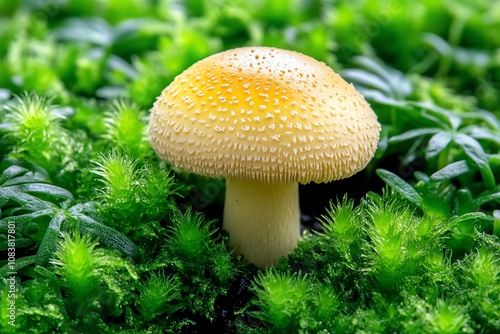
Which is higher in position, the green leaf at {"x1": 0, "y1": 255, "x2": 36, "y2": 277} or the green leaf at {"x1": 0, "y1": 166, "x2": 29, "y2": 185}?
the green leaf at {"x1": 0, "y1": 166, "x2": 29, "y2": 185}

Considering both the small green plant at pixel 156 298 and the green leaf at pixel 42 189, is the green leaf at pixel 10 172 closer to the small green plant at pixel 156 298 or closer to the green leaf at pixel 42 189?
the green leaf at pixel 42 189

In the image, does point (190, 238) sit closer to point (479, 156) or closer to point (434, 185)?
point (434, 185)

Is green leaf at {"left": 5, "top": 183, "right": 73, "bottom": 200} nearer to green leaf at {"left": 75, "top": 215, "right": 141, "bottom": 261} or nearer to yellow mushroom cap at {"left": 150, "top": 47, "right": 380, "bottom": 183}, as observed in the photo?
green leaf at {"left": 75, "top": 215, "right": 141, "bottom": 261}

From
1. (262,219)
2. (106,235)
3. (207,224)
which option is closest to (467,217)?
(262,219)

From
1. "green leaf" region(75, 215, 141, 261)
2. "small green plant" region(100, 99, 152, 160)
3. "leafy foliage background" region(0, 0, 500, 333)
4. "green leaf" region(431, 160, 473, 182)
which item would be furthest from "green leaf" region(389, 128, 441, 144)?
"green leaf" region(75, 215, 141, 261)

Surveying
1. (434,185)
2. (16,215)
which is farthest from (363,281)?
(16,215)

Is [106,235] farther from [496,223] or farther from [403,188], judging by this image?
[496,223]
